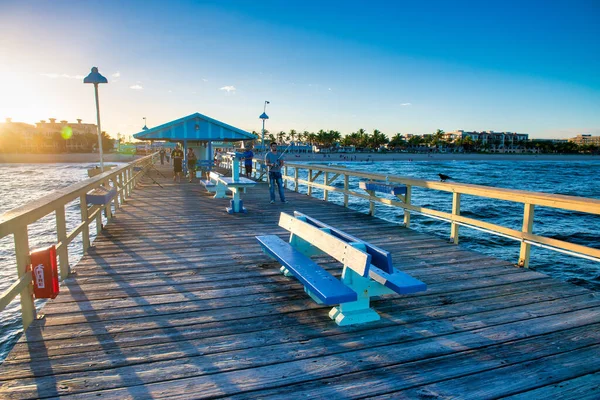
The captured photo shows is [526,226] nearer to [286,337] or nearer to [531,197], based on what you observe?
[531,197]

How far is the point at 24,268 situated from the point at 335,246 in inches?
97.3

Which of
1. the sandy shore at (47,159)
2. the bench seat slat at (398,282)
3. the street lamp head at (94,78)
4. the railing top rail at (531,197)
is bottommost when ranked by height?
the sandy shore at (47,159)

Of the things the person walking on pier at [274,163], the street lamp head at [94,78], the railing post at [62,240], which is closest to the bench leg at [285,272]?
the railing post at [62,240]

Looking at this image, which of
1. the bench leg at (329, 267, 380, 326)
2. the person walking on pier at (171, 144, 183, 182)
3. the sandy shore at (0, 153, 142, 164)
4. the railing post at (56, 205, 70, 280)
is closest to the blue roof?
the person walking on pier at (171, 144, 183, 182)

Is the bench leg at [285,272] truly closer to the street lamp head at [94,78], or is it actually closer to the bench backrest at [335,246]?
the bench backrest at [335,246]

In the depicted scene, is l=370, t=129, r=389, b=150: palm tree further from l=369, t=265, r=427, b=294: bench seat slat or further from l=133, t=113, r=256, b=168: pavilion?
l=369, t=265, r=427, b=294: bench seat slat

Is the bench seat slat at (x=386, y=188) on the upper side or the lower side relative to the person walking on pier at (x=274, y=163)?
lower

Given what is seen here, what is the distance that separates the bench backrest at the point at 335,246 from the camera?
2848 millimetres

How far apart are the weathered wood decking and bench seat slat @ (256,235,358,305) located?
1.12 feet

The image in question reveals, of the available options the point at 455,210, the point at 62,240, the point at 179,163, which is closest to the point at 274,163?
the point at 455,210

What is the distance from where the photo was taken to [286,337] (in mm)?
2961

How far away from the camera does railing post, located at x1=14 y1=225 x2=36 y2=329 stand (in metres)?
2.94

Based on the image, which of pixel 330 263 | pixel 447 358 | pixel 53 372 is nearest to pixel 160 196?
pixel 330 263

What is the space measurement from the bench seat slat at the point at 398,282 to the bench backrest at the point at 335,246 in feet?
0.96
